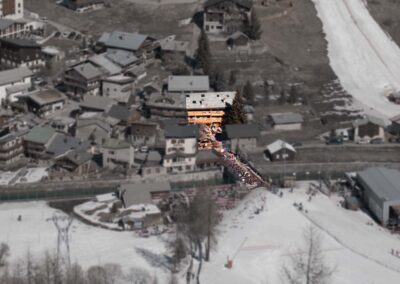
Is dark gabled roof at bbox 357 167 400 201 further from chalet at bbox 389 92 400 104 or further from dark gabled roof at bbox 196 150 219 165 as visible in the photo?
chalet at bbox 389 92 400 104

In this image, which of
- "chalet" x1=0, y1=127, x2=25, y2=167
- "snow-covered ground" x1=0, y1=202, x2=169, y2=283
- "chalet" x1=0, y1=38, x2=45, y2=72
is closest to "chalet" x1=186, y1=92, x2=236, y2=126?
"chalet" x1=0, y1=127, x2=25, y2=167

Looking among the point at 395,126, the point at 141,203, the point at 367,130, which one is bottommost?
the point at 141,203

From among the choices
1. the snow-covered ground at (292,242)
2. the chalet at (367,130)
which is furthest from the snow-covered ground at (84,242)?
the chalet at (367,130)

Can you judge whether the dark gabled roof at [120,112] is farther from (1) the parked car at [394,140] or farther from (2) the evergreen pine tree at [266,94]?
(1) the parked car at [394,140]

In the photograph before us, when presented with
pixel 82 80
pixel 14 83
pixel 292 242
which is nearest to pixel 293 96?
pixel 82 80

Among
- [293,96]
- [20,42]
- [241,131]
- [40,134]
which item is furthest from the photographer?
[20,42]

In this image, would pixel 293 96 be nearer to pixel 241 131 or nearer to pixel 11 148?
pixel 241 131
